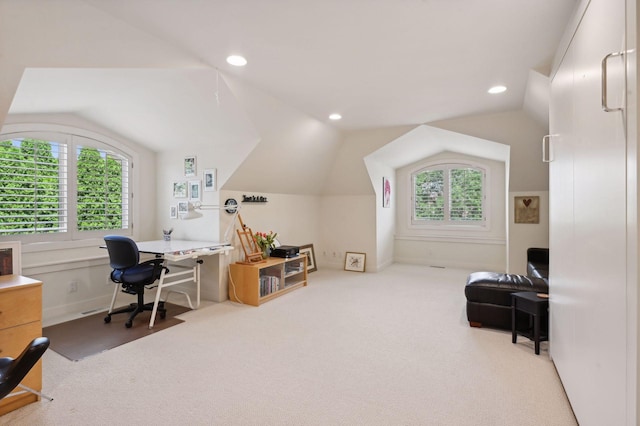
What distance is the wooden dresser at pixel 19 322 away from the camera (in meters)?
1.92

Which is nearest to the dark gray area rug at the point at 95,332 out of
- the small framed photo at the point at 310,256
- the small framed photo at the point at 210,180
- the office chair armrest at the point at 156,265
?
the office chair armrest at the point at 156,265

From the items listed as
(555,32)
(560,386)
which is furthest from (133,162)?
(560,386)

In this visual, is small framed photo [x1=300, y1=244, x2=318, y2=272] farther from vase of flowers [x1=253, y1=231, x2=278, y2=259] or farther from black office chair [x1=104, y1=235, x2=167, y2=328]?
black office chair [x1=104, y1=235, x2=167, y2=328]

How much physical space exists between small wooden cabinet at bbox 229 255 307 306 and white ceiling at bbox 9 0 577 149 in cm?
204

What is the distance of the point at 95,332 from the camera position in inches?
122

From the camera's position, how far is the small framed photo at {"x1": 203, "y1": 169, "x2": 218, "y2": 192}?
13.9ft

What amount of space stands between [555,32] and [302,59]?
6.27ft

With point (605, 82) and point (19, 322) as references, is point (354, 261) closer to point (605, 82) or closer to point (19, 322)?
point (19, 322)

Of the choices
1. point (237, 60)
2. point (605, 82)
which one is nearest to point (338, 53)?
point (237, 60)

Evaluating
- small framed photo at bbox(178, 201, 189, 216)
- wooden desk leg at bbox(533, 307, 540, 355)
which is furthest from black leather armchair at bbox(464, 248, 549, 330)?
small framed photo at bbox(178, 201, 189, 216)

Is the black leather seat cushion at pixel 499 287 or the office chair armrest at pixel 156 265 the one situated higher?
the office chair armrest at pixel 156 265

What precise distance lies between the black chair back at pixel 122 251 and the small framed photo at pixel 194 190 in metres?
1.29

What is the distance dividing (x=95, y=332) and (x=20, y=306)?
1316 millimetres

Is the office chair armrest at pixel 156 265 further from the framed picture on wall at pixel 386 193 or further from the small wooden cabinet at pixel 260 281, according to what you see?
the framed picture on wall at pixel 386 193
